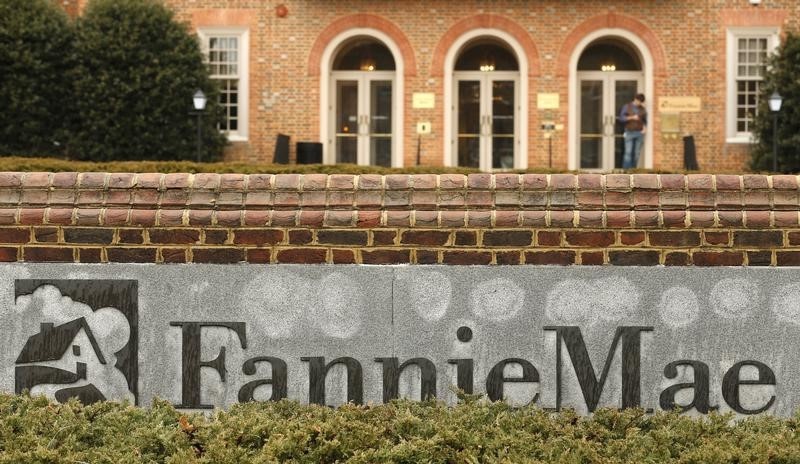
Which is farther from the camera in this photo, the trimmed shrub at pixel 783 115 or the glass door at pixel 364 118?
the glass door at pixel 364 118

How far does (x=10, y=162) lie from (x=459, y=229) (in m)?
10.4

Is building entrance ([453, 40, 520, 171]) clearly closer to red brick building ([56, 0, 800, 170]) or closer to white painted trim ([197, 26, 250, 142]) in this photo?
red brick building ([56, 0, 800, 170])

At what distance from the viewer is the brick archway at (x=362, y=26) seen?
2686 centimetres

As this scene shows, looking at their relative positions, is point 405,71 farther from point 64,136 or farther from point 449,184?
point 449,184

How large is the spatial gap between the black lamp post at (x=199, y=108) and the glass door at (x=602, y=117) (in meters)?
9.07

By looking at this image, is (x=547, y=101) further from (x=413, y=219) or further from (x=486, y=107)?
(x=413, y=219)

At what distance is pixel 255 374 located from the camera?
664 cm

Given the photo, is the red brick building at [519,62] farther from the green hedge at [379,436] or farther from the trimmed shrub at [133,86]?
the green hedge at [379,436]

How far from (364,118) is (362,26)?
2.23 meters

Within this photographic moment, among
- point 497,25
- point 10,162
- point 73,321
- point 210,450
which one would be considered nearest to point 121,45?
point 497,25

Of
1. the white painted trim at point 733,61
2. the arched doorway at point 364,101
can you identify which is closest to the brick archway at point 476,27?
the arched doorway at point 364,101

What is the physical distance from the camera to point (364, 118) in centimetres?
2767

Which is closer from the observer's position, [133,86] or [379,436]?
[379,436]

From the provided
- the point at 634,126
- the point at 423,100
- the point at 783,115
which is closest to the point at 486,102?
the point at 423,100
